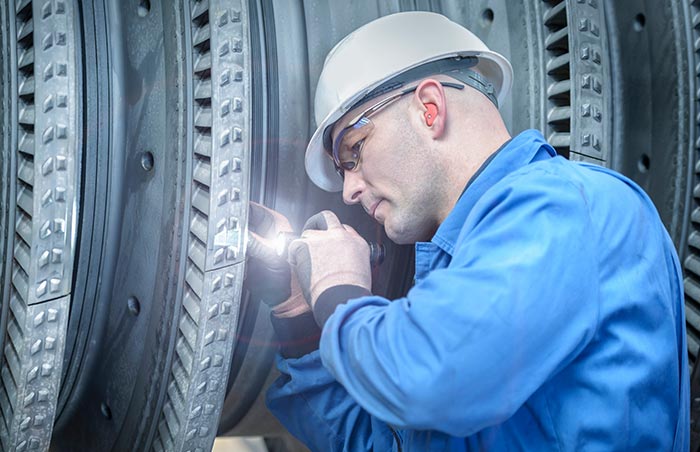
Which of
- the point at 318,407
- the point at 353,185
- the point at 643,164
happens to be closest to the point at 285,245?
the point at 353,185

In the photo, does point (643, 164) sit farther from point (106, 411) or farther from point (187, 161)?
point (106, 411)

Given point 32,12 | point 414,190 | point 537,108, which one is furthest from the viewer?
point 537,108

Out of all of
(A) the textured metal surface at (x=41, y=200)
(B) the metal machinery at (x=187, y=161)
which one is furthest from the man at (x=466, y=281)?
(A) the textured metal surface at (x=41, y=200)

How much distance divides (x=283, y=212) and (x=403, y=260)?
0.30m

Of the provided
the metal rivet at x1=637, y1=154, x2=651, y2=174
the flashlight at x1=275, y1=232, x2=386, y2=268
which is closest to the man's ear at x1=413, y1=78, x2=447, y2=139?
the flashlight at x1=275, y1=232, x2=386, y2=268

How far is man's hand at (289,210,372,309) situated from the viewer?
45.0 inches

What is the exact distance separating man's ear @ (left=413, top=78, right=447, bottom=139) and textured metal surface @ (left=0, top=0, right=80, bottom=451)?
51 cm

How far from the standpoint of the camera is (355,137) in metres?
1.20

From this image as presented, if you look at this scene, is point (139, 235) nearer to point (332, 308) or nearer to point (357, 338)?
point (332, 308)

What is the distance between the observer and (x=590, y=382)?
3.15 ft

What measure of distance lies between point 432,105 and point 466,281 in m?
0.36

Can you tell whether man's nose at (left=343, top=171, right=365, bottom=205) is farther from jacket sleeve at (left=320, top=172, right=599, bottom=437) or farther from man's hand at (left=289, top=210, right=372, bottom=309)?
jacket sleeve at (left=320, top=172, right=599, bottom=437)

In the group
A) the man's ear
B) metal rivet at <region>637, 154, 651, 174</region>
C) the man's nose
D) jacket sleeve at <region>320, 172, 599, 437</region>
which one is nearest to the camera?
jacket sleeve at <region>320, 172, 599, 437</region>

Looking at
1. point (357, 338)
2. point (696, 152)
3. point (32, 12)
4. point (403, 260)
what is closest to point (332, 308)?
point (357, 338)
